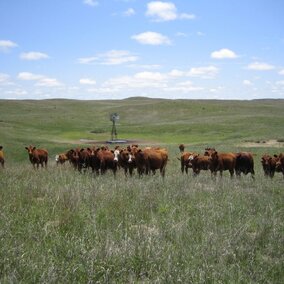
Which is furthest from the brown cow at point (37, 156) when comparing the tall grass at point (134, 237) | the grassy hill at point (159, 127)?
the tall grass at point (134, 237)

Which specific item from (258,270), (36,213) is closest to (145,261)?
(258,270)

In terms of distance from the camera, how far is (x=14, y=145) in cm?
3928

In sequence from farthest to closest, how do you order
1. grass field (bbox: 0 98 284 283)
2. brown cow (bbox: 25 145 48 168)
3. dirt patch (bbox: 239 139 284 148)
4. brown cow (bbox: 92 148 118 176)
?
dirt patch (bbox: 239 139 284 148) < brown cow (bbox: 25 145 48 168) < brown cow (bbox: 92 148 118 176) < grass field (bbox: 0 98 284 283)

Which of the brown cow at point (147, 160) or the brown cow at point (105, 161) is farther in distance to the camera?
the brown cow at point (105, 161)

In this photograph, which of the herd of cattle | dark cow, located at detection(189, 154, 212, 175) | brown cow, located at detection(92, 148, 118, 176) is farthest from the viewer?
dark cow, located at detection(189, 154, 212, 175)

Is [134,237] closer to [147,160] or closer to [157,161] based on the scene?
[147,160]

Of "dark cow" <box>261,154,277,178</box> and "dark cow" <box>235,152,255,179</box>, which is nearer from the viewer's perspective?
"dark cow" <box>235,152,255,179</box>

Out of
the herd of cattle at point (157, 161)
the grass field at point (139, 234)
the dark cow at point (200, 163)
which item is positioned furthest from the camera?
the dark cow at point (200, 163)

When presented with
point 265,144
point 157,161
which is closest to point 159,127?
point 265,144

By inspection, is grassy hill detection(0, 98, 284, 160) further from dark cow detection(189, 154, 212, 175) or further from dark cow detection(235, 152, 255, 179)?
dark cow detection(235, 152, 255, 179)

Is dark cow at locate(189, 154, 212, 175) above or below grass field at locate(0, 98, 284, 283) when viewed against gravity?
below

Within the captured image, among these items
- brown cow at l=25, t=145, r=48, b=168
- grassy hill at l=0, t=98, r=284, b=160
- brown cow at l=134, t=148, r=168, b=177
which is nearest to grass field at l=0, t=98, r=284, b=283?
brown cow at l=134, t=148, r=168, b=177

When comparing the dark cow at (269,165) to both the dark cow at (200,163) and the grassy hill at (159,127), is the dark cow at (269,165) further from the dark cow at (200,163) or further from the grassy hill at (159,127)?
the grassy hill at (159,127)

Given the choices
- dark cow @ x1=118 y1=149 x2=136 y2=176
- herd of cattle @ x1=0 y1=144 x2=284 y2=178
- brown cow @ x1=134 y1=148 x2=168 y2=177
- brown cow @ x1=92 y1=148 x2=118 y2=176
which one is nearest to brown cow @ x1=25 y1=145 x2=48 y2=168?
herd of cattle @ x1=0 y1=144 x2=284 y2=178
